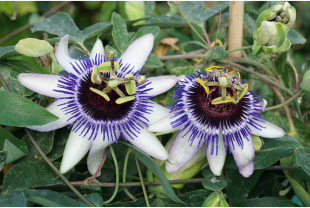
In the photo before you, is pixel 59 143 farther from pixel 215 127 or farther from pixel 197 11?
pixel 197 11

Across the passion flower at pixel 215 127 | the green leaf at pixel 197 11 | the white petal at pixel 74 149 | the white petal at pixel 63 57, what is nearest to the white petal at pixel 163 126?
the passion flower at pixel 215 127

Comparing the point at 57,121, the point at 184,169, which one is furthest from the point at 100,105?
the point at 184,169

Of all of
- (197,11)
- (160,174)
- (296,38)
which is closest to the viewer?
(160,174)

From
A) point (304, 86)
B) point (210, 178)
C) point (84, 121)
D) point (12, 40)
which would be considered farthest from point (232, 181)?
point (12, 40)

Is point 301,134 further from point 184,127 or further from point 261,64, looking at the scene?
point 184,127

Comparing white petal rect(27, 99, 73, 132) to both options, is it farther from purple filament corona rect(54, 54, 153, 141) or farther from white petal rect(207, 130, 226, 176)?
white petal rect(207, 130, 226, 176)

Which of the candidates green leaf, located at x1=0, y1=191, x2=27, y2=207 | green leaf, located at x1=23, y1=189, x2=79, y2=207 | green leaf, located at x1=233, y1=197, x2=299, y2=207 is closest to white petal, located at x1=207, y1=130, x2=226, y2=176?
green leaf, located at x1=233, y1=197, x2=299, y2=207
